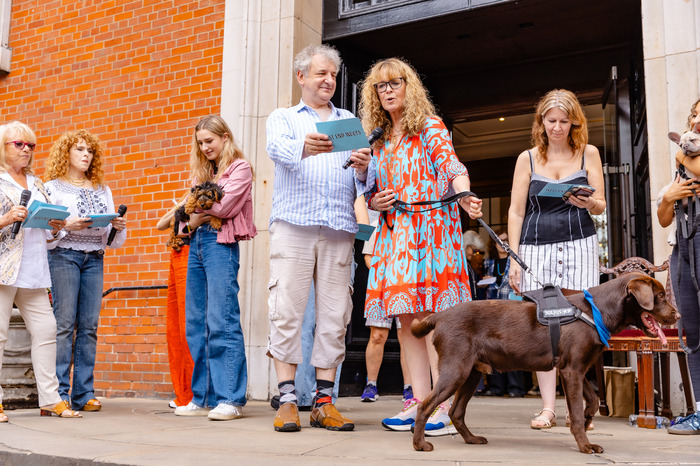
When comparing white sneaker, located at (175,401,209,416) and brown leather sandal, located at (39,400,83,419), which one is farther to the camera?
white sneaker, located at (175,401,209,416)

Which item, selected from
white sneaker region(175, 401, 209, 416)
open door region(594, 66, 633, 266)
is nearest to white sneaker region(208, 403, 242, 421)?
white sneaker region(175, 401, 209, 416)

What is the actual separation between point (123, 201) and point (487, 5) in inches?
157

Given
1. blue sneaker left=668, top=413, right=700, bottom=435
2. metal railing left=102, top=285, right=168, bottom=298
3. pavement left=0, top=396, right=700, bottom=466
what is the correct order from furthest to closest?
metal railing left=102, top=285, right=168, bottom=298 < blue sneaker left=668, top=413, right=700, bottom=435 < pavement left=0, top=396, right=700, bottom=466

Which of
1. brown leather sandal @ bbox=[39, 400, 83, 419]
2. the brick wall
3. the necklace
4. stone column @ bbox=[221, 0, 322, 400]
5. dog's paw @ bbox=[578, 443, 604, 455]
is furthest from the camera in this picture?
the brick wall

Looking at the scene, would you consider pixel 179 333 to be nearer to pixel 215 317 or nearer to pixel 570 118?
pixel 215 317

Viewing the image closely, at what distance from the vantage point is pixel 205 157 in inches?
195

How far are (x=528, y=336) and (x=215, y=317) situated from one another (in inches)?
87.3

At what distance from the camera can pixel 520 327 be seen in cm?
326

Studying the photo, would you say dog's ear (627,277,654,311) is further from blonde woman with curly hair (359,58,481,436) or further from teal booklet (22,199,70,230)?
teal booklet (22,199,70,230)

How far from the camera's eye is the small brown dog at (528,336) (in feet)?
10.4

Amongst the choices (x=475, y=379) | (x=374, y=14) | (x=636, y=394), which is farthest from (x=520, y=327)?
(x=374, y=14)

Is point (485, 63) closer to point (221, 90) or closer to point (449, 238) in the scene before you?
point (221, 90)

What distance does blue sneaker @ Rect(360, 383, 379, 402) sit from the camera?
6.35 meters

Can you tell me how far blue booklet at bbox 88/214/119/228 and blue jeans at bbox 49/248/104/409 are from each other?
1.07 feet
